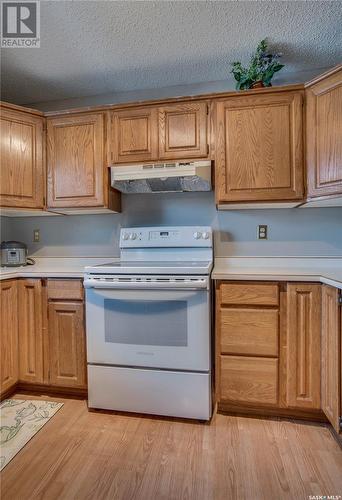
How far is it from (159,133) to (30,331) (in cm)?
168

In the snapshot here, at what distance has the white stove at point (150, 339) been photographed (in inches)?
62.6

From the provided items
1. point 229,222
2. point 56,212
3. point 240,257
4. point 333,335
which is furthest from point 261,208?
point 56,212

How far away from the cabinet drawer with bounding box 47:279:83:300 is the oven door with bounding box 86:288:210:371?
134 mm

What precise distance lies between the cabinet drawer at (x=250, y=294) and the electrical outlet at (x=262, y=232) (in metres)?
0.61

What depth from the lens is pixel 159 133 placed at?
6.31 ft

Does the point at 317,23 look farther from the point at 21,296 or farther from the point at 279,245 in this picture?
the point at 21,296

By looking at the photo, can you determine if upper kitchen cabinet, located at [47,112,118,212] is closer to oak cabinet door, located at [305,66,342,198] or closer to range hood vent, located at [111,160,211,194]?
range hood vent, located at [111,160,211,194]

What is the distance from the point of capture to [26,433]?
1.54m

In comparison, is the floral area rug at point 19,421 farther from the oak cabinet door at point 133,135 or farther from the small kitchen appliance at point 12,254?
the oak cabinet door at point 133,135

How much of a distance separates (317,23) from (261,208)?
1.14 metres

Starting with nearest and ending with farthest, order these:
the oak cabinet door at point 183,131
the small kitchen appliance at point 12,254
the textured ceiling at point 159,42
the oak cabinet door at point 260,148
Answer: the textured ceiling at point 159,42 < the oak cabinet door at point 260,148 < the oak cabinet door at point 183,131 < the small kitchen appliance at point 12,254

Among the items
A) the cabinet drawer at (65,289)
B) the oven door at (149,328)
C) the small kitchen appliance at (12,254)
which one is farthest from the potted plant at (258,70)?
the small kitchen appliance at (12,254)

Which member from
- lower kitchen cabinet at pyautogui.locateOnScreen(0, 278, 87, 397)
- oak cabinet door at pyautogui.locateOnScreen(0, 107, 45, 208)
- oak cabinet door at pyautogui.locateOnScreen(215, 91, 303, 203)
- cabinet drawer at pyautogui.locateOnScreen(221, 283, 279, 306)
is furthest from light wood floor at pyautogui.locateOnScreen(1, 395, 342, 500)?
oak cabinet door at pyautogui.locateOnScreen(0, 107, 45, 208)

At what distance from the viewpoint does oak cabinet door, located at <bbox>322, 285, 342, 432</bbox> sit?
4.50 feet
